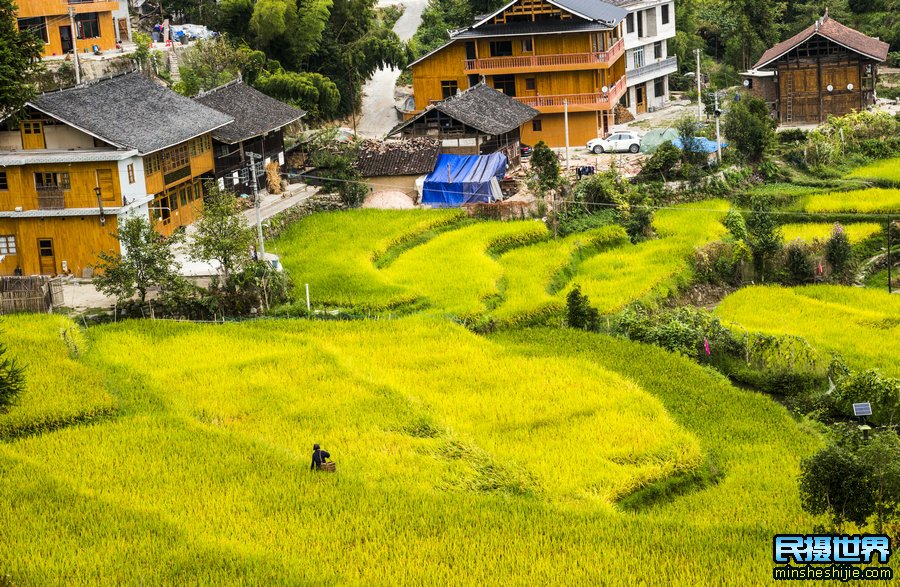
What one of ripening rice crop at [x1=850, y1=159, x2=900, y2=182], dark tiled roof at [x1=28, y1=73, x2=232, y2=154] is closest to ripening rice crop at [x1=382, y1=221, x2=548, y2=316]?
dark tiled roof at [x1=28, y1=73, x2=232, y2=154]

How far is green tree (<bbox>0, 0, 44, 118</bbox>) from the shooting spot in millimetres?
39469

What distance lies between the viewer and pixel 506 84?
198ft

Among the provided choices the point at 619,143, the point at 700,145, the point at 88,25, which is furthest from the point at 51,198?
the point at 619,143

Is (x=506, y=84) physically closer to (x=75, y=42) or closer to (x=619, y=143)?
(x=619, y=143)

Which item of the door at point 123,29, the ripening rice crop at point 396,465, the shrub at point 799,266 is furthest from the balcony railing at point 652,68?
the ripening rice crop at point 396,465

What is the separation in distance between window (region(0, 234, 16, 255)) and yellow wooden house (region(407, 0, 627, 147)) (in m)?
24.9

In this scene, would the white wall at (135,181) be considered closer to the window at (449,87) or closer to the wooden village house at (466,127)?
the wooden village house at (466,127)

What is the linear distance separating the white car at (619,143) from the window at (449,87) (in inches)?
334

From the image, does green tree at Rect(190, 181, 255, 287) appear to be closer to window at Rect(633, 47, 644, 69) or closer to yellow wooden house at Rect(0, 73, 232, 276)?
yellow wooden house at Rect(0, 73, 232, 276)

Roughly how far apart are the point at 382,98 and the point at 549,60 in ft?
40.8

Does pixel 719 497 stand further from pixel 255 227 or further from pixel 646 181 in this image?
pixel 646 181

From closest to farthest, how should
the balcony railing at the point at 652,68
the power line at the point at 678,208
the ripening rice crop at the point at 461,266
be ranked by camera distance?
the ripening rice crop at the point at 461,266, the power line at the point at 678,208, the balcony railing at the point at 652,68

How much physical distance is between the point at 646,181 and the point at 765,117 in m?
6.63

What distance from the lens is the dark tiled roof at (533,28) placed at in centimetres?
5844
